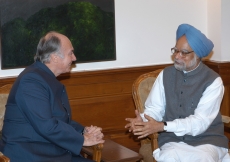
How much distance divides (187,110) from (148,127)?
1.41ft

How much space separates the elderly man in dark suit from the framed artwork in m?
1.03

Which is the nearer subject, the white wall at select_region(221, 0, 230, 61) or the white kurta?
the white kurta

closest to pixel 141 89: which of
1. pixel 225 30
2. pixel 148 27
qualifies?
pixel 148 27

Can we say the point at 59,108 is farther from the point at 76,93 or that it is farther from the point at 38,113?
the point at 76,93

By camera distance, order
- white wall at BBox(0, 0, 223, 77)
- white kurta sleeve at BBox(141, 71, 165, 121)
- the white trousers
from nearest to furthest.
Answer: the white trousers
white kurta sleeve at BBox(141, 71, 165, 121)
white wall at BBox(0, 0, 223, 77)

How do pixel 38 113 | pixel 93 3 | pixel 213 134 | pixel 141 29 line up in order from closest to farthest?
pixel 38 113 → pixel 213 134 → pixel 93 3 → pixel 141 29

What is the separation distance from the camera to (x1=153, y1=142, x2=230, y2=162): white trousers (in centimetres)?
371

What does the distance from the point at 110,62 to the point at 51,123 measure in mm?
1845

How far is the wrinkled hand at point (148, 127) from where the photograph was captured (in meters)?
3.74

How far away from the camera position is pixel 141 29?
5.21 metres

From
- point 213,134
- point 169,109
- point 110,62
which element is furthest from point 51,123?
point 110,62

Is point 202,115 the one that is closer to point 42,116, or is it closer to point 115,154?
point 115,154

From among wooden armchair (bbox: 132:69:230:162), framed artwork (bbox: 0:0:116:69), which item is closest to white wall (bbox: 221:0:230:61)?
wooden armchair (bbox: 132:69:230:162)

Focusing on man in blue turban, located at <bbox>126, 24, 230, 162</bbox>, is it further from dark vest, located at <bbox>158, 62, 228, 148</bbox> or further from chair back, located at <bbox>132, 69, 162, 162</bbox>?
→ chair back, located at <bbox>132, 69, 162, 162</bbox>
